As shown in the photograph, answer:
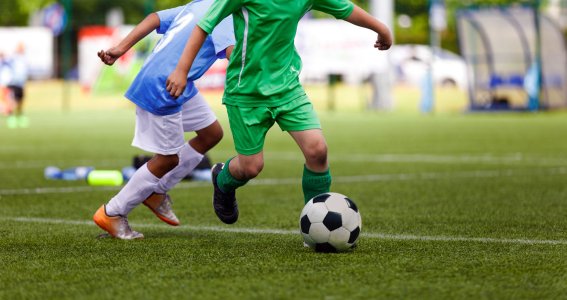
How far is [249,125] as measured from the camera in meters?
5.99

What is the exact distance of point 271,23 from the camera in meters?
5.96

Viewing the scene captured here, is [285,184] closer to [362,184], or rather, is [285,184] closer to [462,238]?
[362,184]

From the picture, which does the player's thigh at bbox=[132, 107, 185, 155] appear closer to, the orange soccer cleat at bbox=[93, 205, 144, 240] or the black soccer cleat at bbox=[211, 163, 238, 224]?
the black soccer cleat at bbox=[211, 163, 238, 224]

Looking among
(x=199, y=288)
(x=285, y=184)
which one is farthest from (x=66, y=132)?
(x=199, y=288)

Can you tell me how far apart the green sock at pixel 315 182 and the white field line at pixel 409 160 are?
7.01 meters

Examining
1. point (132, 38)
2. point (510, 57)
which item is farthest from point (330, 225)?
point (510, 57)

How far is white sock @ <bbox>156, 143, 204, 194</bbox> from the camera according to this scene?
22.4 ft

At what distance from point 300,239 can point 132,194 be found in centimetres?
104

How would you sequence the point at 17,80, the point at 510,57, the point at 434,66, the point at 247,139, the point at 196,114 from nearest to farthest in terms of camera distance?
the point at 247,139 → the point at 196,114 → the point at 17,80 → the point at 510,57 → the point at 434,66

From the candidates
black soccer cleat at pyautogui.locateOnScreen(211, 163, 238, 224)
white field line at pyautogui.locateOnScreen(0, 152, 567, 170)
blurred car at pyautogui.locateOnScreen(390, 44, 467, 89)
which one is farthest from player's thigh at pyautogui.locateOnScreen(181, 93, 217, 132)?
blurred car at pyautogui.locateOnScreen(390, 44, 467, 89)

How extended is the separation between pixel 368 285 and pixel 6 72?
26.6 meters

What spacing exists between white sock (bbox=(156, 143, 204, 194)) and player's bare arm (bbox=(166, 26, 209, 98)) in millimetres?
1071

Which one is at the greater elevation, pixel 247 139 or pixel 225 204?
pixel 247 139

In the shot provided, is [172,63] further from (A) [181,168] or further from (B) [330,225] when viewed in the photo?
(B) [330,225]
